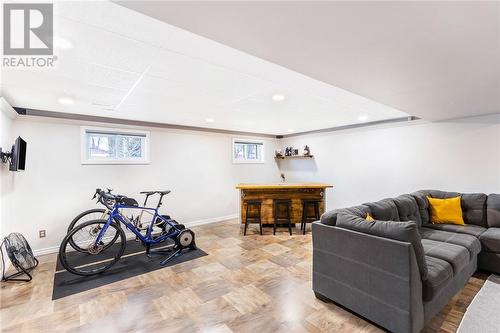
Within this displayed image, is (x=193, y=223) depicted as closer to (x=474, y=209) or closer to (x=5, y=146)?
(x=5, y=146)

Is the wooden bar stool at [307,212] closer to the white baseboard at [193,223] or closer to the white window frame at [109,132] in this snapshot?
the white baseboard at [193,223]

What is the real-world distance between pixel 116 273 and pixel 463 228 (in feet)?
15.7

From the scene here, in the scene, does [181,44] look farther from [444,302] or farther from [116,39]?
[444,302]

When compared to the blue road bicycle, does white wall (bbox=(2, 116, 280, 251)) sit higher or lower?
higher

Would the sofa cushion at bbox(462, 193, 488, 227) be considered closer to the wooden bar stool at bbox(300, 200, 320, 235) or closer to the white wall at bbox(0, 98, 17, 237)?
the wooden bar stool at bbox(300, 200, 320, 235)

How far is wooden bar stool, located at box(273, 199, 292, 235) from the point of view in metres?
4.78

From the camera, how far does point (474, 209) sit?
351cm

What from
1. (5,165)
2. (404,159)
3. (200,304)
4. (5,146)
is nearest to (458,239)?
(404,159)

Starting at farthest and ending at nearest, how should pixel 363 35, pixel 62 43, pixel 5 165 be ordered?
pixel 5 165 → pixel 62 43 → pixel 363 35

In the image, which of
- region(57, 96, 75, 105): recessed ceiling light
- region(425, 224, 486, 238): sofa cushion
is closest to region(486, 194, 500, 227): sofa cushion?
region(425, 224, 486, 238): sofa cushion

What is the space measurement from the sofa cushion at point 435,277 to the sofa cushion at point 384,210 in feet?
2.28

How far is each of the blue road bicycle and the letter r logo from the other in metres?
2.04

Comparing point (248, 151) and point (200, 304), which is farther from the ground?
point (248, 151)

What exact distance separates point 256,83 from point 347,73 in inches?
40.2
